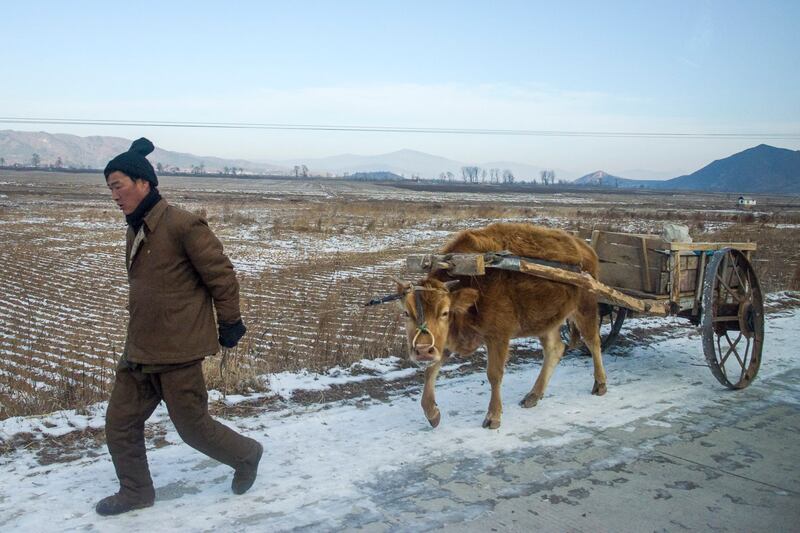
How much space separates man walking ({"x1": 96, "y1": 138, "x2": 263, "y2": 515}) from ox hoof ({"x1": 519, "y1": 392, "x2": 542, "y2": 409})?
3.28 meters

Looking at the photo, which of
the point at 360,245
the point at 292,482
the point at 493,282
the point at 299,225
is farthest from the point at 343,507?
the point at 299,225

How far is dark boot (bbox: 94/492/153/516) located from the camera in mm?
3881

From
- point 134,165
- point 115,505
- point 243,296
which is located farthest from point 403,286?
point 243,296

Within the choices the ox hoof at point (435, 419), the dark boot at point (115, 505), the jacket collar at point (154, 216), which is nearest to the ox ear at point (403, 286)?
the ox hoof at point (435, 419)

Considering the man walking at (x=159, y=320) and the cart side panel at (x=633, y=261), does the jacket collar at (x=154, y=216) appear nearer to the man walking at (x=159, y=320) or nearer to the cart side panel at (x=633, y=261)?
the man walking at (x=159, y=320)

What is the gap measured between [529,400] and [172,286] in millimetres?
3779

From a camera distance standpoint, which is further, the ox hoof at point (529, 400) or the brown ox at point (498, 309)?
the ox hoof at point (529, 400)

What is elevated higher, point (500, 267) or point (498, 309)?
point (500, 267)

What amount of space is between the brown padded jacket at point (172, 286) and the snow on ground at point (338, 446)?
3.35ft

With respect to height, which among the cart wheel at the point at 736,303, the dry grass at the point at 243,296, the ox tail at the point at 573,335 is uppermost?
the cart wheel at the point at 736,303

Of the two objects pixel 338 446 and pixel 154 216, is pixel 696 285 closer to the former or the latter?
pixel 338 446

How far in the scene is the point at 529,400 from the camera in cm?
628

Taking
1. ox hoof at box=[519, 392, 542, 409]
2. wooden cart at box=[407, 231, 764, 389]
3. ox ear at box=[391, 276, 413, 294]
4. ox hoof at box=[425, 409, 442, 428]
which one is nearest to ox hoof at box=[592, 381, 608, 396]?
ox hoof at box=[519, 392, 542, 409]

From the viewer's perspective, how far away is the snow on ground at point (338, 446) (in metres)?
3.96
